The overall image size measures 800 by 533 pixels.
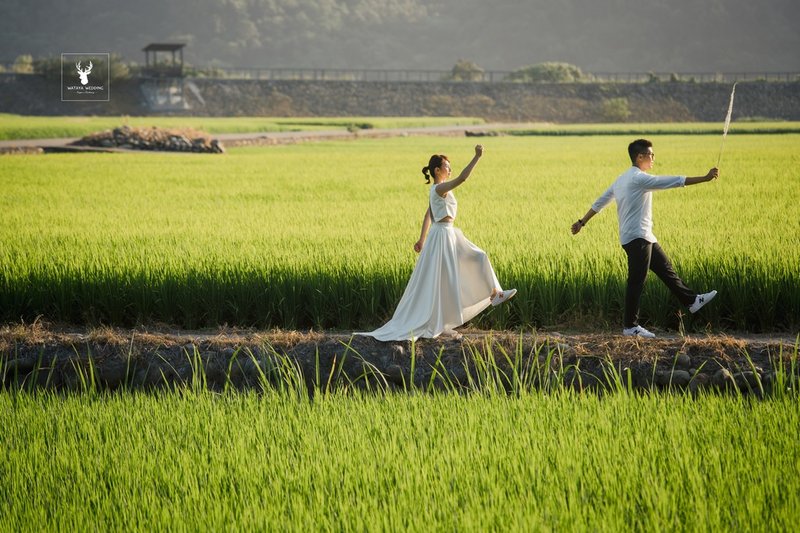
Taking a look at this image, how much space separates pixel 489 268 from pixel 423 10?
150387 mm

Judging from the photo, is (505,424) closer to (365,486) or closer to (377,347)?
(365,486)

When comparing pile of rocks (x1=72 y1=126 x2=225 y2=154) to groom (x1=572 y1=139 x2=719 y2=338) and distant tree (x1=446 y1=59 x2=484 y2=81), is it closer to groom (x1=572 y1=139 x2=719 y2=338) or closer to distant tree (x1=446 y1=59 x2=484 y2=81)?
groom (x1=572 y1=139 x2=719 y2=338)

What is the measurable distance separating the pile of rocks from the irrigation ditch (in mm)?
23170

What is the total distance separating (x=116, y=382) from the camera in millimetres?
6379

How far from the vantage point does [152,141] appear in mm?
29391

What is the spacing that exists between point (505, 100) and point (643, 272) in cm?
6611

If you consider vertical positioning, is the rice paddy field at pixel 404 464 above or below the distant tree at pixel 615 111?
below

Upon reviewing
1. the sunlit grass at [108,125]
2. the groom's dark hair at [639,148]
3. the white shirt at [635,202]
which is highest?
the sunlit grass at [108,125]

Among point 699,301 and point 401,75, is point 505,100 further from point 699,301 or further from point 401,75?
point 699,301

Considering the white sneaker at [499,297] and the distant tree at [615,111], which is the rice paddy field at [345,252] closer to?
the white sneaker at [499,297]

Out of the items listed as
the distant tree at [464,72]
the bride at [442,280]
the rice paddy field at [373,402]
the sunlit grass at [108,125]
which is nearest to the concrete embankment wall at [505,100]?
the sunlit grass at [108,125]

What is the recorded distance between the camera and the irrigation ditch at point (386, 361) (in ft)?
19.2

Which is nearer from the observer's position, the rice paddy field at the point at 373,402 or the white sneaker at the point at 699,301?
the rice paddy field at the point at 373,402

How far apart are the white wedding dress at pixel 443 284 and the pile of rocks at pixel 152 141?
24.0 metres
